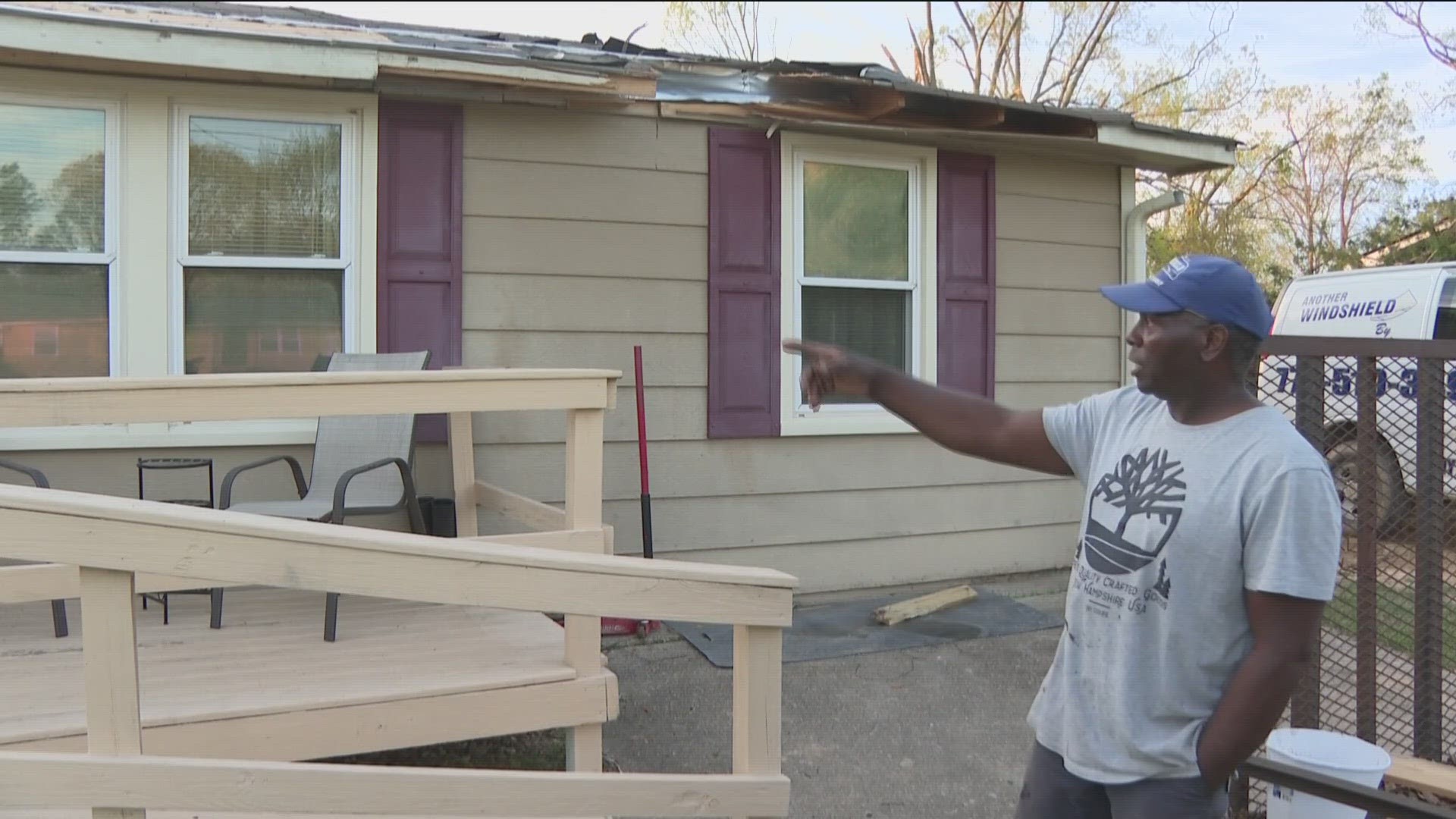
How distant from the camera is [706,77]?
5.12 metres

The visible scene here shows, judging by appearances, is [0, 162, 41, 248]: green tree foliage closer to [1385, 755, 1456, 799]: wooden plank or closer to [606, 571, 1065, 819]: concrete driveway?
[606, 571, 1065, 819]: concrete driveway

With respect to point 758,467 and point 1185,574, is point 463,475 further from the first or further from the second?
point 1185,574

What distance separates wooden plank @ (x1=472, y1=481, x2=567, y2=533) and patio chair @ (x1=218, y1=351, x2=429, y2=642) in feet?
0.88

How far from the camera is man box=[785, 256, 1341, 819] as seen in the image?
1.53 m

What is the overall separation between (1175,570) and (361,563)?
1.23m

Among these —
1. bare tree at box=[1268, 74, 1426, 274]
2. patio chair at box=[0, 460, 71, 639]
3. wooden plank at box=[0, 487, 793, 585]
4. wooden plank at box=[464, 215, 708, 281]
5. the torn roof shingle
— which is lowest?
patio chair at box=[0, 460, 71, 639]

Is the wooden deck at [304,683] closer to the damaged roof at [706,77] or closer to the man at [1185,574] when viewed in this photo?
the man at [1185,574]

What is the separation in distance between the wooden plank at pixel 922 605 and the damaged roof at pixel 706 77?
2353mm

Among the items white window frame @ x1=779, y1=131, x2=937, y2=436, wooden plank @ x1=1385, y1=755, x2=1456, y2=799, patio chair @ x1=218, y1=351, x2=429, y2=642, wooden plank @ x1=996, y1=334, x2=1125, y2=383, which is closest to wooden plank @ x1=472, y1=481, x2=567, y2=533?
patio chair @ x1=218, y1=351, x2=429, y2=642

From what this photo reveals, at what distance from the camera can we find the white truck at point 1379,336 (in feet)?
10.2

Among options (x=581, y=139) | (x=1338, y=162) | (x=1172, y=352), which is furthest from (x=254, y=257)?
(x=1338, y=162)

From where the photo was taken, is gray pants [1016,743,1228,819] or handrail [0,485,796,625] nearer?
handrail [0,485,796,625]

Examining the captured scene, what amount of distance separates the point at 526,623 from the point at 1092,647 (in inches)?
90.3

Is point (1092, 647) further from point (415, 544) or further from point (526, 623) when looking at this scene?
point (526, 623)
